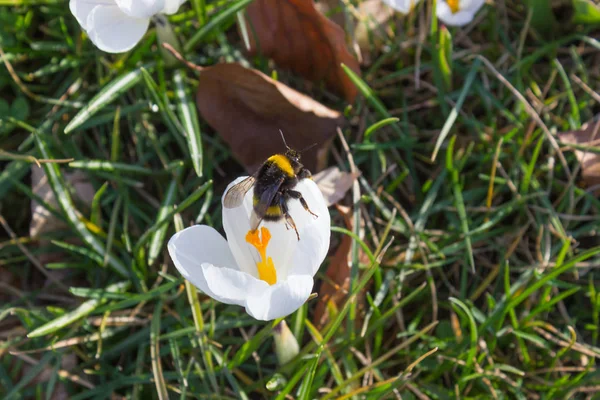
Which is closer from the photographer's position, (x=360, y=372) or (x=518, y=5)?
(x=360, y=372)

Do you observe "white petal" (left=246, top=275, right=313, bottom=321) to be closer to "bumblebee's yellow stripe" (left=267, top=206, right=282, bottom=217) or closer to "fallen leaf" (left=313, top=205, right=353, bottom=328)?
"bumblebee's yellow stripe" (left=267, top=206, right=282, bottom=217)

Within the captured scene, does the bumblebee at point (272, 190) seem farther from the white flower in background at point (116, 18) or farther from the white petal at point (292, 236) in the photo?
the white flower in background at point (116, 18)

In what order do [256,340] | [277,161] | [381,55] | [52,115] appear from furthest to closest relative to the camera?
[381,55] → [52,115] → [256,340] → [277,161]

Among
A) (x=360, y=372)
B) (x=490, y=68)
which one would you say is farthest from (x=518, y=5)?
(x=360, y=372)

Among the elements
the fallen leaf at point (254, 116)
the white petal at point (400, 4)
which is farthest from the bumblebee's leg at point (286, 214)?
the white petal at point (400, 4)

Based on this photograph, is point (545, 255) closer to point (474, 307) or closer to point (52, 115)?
point (474, 307)

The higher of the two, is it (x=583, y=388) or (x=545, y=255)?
(x=545, y=255)

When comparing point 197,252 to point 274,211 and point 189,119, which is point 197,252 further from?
point 189,119
